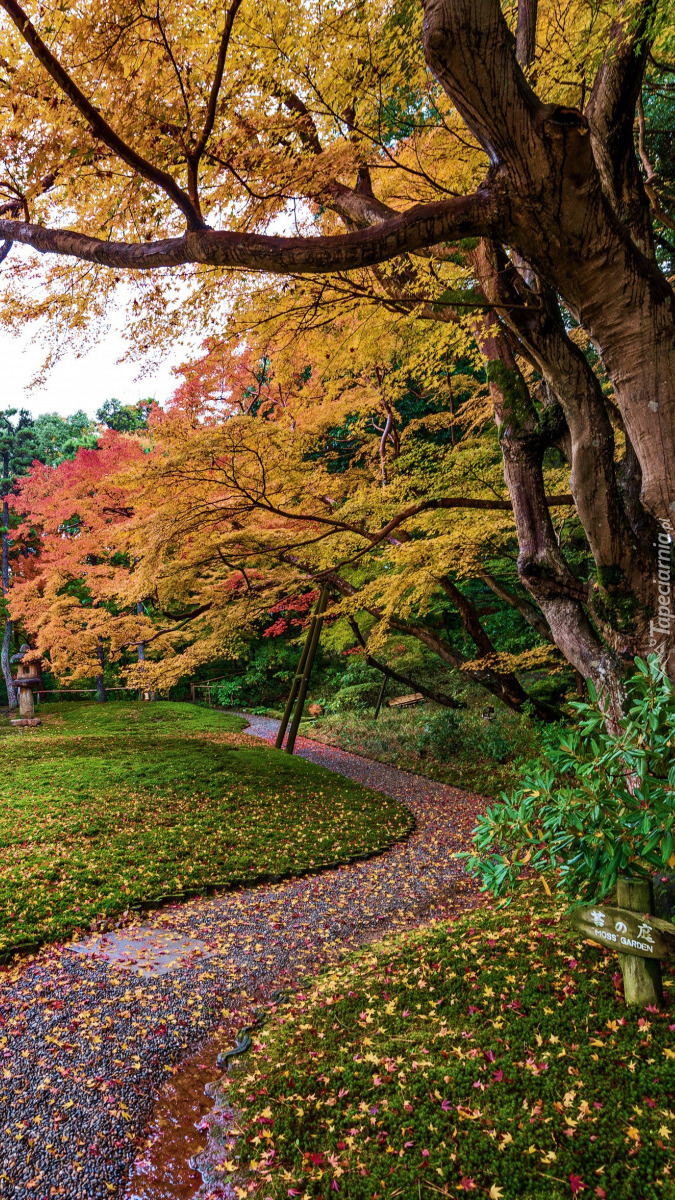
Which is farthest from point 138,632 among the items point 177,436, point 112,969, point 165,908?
point 112,969

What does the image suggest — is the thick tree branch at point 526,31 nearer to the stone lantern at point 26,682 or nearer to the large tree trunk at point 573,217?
the large tree trunk at point 573,217

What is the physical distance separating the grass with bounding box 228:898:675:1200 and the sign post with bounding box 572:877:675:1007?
0.11 m

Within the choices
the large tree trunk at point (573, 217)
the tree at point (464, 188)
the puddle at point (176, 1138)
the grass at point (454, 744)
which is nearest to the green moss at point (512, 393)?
the tree at point (464, 188)

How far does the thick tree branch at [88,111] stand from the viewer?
248cm

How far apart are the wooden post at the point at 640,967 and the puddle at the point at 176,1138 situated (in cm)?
201

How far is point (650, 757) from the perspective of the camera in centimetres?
228

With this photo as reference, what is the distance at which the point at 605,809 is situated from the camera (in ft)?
7.72

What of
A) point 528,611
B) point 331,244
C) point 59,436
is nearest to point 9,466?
point 59,436

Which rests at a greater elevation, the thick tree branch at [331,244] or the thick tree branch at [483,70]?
the thick tree branch at [483,70]

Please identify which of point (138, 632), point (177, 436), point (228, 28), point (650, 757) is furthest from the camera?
point (138, 632)

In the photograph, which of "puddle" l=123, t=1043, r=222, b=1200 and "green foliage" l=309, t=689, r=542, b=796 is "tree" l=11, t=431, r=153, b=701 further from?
"puddle" l=123, t=1043, r=222, b=1200

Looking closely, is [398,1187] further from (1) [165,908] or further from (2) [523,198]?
(2) [523,198]

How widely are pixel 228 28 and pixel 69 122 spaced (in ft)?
4.16

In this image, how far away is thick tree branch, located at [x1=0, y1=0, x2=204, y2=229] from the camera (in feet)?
8.13
